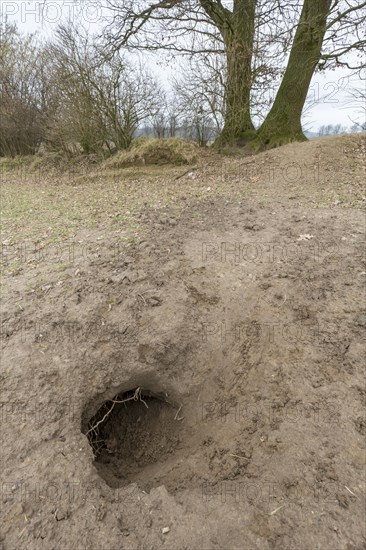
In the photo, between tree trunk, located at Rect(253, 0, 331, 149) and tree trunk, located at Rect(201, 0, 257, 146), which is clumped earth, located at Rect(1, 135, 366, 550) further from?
tree trunk, located at Rect(201, 0, 257, 146)

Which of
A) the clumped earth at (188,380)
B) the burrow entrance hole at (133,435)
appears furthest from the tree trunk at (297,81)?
the burrow entrance hole at (133,435)

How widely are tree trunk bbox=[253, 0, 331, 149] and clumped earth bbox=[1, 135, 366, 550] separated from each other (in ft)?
12.1

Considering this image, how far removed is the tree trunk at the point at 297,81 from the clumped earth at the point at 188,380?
369 cm

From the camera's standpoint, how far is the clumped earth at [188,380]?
230cm

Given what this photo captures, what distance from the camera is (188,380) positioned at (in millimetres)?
3467

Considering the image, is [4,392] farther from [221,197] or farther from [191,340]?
[221,197]

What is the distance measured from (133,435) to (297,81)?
8580 millimetres

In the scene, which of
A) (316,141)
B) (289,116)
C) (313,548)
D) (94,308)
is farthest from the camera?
(289,116)

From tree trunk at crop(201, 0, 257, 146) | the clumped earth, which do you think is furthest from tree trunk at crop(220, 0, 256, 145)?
the clumped earth

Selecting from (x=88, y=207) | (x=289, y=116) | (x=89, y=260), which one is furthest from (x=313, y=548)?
(x=289, y=116)

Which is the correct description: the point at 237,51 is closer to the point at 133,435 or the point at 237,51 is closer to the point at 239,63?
the point at 239,63

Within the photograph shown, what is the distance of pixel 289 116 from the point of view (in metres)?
8.68

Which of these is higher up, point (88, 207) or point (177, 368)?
point (88, 207)

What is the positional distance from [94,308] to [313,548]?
8.94ft
